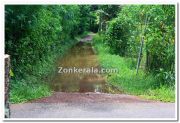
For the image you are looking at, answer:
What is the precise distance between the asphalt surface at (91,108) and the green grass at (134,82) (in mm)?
604

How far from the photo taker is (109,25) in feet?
54.1

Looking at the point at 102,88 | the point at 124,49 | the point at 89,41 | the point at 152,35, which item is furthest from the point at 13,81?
the point at 89,41

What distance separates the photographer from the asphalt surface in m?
8.46

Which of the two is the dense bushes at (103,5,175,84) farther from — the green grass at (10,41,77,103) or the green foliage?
the green foliage

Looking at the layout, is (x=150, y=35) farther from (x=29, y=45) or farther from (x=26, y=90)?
(x=26, y=90)

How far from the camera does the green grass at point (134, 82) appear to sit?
36.2 feet

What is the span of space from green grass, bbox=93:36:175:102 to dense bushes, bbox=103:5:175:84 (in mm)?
252

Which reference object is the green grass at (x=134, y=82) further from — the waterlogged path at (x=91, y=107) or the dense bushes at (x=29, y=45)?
the dense bushes at (x=29, y=45)

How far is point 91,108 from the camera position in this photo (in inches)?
360

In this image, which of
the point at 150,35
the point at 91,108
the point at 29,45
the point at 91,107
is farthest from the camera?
the point at 150,35

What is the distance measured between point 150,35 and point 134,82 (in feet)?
4.24

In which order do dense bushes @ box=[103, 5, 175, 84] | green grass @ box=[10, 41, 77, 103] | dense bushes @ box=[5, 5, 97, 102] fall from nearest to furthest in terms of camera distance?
dense bushes @ box=[5, 5, 97, 102] < green grass @ box=[10, 41, 77, 103] < dense bushes @ box=[103, 5, 175, 84]

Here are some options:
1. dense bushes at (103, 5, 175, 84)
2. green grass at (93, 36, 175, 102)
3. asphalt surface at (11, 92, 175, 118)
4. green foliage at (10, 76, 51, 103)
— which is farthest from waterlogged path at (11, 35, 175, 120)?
dense bushes at (103, 5, 175, 84)

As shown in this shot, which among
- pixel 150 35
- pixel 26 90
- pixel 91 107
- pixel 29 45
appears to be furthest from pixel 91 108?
pixel 150 35
